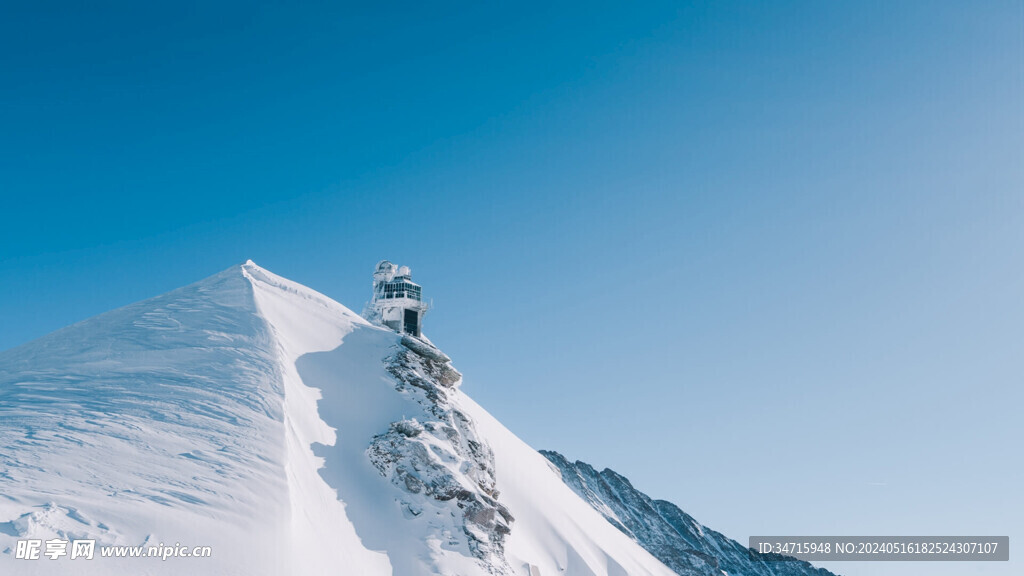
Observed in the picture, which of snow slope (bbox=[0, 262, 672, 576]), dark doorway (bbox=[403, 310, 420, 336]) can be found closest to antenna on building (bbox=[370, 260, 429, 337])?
dark doorway (bbox=[403, 310, 420, 336])

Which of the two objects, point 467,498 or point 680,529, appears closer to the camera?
point 467,498

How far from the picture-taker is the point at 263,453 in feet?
134

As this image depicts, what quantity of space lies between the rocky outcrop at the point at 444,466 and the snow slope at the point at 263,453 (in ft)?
0.46

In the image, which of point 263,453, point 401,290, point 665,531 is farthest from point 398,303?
point 665,531

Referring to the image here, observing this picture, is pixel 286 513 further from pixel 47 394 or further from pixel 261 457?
pixel 47 394

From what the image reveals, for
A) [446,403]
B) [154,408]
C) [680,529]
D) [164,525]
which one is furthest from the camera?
[680,529]

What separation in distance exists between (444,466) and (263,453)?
12981 mm

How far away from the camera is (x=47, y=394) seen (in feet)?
149

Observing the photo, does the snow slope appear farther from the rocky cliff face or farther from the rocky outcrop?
the rocky cliff face

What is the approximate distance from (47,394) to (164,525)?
19352 mm

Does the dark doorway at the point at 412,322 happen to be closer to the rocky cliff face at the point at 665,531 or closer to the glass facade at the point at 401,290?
the glass facade at the point at 401,290

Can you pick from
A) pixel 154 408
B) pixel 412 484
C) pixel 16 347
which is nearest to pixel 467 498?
pixel 412 484

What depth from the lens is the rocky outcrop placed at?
47219 mm

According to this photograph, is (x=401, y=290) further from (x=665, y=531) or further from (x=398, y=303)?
Answer: (x=665, y=531)
